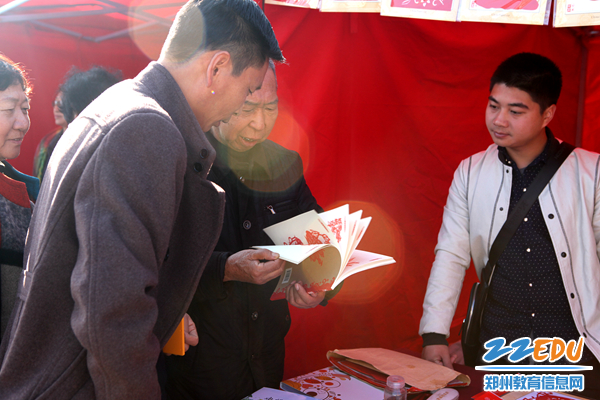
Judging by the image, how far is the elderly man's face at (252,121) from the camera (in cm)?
162

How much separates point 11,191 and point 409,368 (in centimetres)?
141

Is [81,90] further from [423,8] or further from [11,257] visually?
[423,8]

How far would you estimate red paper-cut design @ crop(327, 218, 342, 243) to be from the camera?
4.13ft

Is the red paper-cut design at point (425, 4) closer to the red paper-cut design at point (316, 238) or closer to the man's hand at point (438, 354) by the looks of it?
the red paper-cut design at point (316, 238)

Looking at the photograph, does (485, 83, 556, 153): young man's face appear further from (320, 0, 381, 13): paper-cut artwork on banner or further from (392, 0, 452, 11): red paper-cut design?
(320, 0, 381, 13): paper-cut artwork on banner

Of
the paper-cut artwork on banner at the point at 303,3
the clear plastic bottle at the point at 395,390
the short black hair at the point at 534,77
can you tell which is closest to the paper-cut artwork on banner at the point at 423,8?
the paper-cut artwork on banner at the point at 303,3

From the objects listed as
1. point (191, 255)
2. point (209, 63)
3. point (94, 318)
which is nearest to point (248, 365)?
point (191, 255)

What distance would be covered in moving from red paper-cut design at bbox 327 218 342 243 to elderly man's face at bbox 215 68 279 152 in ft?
1.78

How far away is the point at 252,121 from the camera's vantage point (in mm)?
1622

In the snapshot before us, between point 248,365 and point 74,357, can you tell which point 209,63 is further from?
point 248,365

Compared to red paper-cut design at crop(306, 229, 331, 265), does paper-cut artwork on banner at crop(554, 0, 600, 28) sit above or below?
above

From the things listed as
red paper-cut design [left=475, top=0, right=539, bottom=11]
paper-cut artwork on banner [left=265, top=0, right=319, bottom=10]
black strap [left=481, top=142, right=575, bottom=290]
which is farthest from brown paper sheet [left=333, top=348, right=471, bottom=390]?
red paper-cut design [left=475, top=0, right=539, bottom=11]

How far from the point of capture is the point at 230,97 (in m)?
1.00

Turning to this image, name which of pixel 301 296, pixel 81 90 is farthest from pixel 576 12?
pixel 81 90
